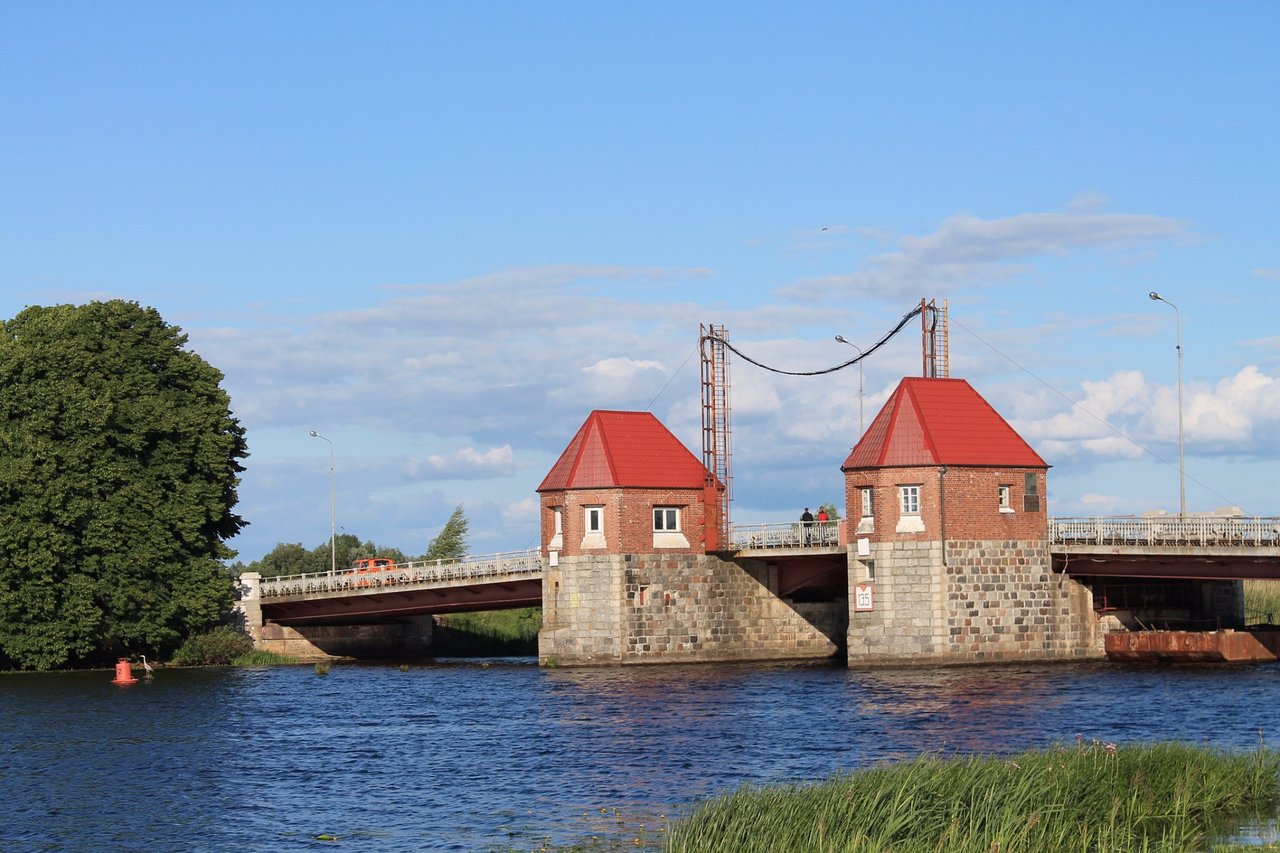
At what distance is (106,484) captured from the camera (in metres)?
77.9

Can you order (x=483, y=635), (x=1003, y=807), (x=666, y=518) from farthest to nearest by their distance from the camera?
(x=483, y=635), (x=666, y=518), (x=1003, y=807)

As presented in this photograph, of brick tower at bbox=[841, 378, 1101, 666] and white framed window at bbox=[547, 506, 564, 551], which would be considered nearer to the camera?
brick tower at bbox=[841, 378, 1101, 666]

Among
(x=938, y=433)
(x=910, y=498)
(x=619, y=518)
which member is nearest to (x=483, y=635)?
(x=619, y=518)

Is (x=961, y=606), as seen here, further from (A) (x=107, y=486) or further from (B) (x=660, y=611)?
(A) (x=107, y=486)

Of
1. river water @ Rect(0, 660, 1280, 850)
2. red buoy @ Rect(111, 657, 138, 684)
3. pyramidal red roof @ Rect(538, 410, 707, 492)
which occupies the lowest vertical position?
river water @ Rect(0, 660, 1280, 850)

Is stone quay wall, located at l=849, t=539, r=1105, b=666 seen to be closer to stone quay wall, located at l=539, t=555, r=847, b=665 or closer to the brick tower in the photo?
the brick tower

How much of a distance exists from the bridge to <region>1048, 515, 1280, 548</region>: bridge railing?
0.04 meters

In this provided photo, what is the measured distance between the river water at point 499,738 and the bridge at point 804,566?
4570mm

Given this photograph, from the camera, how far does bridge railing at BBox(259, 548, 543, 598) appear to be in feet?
278

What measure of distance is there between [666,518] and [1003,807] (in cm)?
5156

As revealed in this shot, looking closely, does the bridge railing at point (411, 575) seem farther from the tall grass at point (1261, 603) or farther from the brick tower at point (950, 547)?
the tall grass at point (1261, 603)

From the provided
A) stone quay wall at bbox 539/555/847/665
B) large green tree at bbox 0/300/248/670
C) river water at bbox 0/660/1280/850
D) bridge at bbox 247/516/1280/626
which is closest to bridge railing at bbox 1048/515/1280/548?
bridge at bbox 247/516/1280/626

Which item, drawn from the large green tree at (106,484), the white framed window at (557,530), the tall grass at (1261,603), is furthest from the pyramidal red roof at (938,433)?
the large green tree at (106,484)

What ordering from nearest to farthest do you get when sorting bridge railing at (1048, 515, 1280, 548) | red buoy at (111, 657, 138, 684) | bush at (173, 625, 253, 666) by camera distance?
bridge railing at (1048, 515, 1280, 548)
red buoy at (111, 657, 138, 684)
bush at (173, 625, 253, 666)
